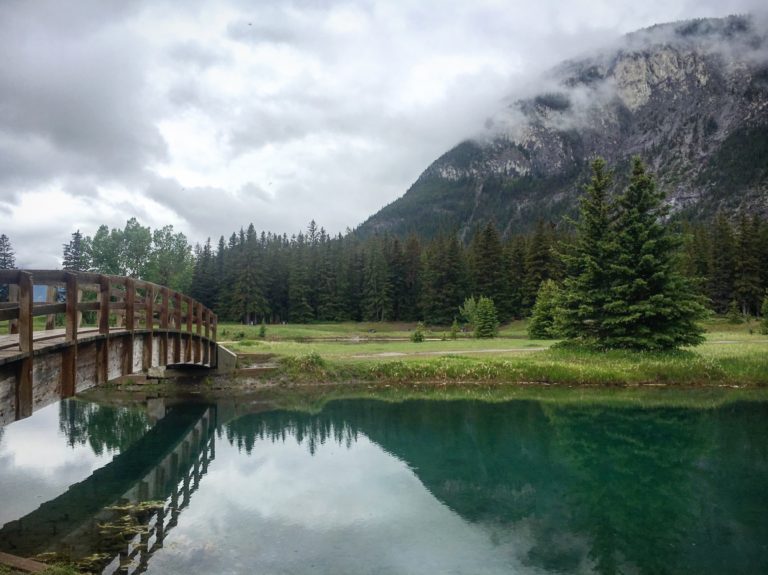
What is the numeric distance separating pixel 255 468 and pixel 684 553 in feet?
36.3

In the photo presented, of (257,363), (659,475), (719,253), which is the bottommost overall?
(659,475)

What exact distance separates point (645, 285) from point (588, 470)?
58.3 ft

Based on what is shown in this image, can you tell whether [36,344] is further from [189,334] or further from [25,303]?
[189,334]

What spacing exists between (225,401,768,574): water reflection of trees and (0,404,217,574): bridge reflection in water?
2.57 m

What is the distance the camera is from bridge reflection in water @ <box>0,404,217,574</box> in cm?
928

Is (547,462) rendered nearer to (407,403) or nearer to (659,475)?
(659,475)

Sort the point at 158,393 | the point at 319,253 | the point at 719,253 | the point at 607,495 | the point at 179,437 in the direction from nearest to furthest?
1. the point at 607,495
2. the point at 179,437
3. the point at 158,393
4. the point at 719,253
5. the point at 319,253

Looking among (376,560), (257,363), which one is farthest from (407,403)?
(376,560)

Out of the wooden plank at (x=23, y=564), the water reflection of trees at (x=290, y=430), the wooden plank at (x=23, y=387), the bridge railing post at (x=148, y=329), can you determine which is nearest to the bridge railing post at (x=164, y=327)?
the bridge railing post at (x=148, y=329)

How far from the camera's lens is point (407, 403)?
2461 centimetres

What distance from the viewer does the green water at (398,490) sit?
9516mm

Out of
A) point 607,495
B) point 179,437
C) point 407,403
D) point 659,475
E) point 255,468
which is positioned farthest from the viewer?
point 407,403

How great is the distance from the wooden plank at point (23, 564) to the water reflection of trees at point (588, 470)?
7709 millimetres

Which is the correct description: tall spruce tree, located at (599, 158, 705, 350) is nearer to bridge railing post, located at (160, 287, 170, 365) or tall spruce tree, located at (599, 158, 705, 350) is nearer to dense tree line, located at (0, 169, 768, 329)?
bridge railing post, located at (160, 287, 170, 365)
